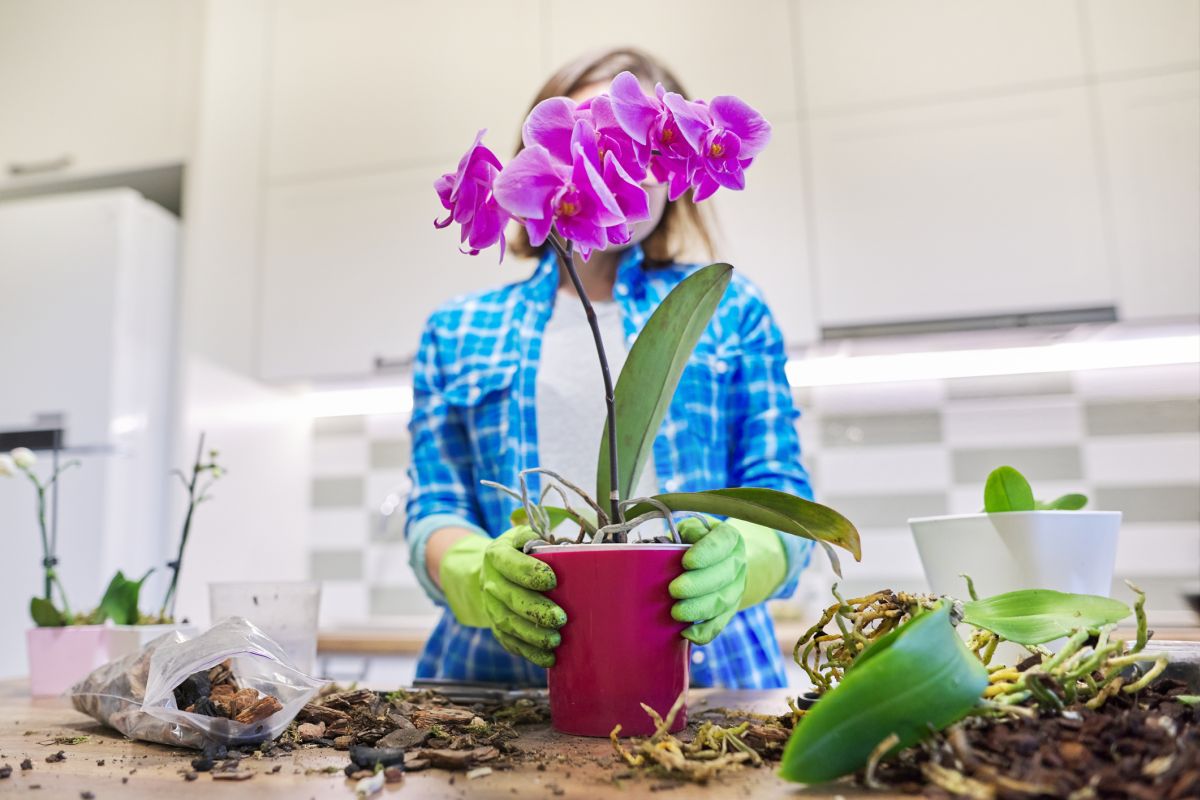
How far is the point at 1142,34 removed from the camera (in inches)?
70.6

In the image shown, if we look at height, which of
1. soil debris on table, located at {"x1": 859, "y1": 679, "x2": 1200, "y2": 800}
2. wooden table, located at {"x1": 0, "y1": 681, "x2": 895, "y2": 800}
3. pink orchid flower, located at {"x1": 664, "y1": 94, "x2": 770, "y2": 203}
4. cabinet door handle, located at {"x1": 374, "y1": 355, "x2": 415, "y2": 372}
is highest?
cabinet door handle, located at {"x1": 374, "y1": 355, "x2": 415, "y2": 372}

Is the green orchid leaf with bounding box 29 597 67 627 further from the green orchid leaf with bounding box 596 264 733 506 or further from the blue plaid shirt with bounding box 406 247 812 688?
the green orchid leaf with bounding box 596 264 733 506

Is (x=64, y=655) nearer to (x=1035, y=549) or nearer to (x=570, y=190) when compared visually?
(x=570, y=190)

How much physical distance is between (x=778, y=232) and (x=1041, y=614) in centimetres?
152

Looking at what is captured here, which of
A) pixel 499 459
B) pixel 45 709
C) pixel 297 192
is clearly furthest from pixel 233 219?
pixel 45 709

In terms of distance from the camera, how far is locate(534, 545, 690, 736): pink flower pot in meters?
0.51

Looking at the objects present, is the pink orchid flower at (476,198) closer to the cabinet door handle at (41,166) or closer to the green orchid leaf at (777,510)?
the green orchid leaf at (777,510)

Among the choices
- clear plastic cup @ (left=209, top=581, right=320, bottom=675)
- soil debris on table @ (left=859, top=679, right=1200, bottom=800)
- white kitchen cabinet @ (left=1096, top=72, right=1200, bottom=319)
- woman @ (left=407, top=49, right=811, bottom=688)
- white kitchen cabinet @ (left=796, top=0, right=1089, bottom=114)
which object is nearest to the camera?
soil debris on table @ (left=859, top=679, right=1200, bottom=800)

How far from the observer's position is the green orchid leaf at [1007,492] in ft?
1.82

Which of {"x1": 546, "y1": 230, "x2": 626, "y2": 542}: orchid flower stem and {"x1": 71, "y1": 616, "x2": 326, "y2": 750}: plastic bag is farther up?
{"x1": 546, "y1": 230, "x2": 626, "y2": 542}: orchid flower stem

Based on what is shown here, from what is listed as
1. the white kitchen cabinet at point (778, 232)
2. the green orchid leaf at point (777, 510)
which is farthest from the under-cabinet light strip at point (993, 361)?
the green orchid leaf at point (777, 510)

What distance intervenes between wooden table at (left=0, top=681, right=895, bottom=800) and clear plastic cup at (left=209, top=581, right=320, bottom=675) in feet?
0.58

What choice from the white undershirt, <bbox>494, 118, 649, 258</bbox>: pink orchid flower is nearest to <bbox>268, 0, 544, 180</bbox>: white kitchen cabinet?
the white undershirt

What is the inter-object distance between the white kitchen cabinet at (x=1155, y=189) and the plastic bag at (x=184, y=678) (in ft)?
5.73
